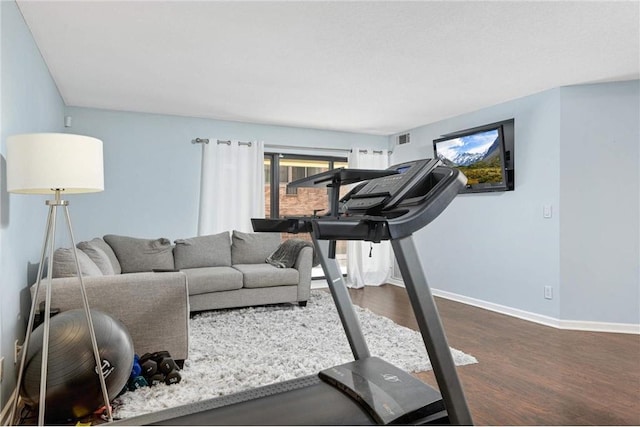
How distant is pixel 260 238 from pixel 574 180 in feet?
11.2

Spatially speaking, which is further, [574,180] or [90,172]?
[574,180]

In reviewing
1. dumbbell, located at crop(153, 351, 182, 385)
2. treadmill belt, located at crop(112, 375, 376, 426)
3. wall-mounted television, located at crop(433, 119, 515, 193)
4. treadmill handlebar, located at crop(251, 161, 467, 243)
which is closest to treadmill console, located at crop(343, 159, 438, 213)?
treadmill handlebar, located at crop(251, 161, 467, 243)

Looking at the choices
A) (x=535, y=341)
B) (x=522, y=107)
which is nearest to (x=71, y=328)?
(x=535, y=341)

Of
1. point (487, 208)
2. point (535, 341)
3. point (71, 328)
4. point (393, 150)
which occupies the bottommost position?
point (535, 341)

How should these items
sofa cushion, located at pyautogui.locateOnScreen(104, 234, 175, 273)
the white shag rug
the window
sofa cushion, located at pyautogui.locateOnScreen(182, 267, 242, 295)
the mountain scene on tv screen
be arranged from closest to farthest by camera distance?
1. the white shag rug
2. sofa cushion, located at pyautogui.locateOnScreen(182, 267, 242, 295)
3. sofa cushion, located at pyautogui.locateOnScreen(104, 234, 175, 273)
4. the mountain scene on tv screen
5. the window

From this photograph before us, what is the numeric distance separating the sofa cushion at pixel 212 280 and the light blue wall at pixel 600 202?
317 cm

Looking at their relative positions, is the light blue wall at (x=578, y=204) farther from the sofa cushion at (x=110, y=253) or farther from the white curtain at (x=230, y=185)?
the sofa cushion at (x=110, y=253)

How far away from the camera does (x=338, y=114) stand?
5059mm

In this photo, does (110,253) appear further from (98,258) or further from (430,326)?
(430,326)

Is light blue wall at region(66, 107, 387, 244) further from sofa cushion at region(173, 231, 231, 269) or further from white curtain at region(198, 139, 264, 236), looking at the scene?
sofa cushion at region(173, 231, 231, 269)

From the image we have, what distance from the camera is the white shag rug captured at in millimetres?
2441

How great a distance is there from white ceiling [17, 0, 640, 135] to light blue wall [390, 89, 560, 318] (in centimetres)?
34

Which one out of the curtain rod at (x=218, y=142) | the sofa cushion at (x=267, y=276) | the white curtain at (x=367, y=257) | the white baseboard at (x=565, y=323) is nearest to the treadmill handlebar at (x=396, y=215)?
the sofa cushion at (x=267, y=276)

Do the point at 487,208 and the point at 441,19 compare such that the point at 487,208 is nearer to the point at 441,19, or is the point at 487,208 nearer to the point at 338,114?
the point at 338,114
